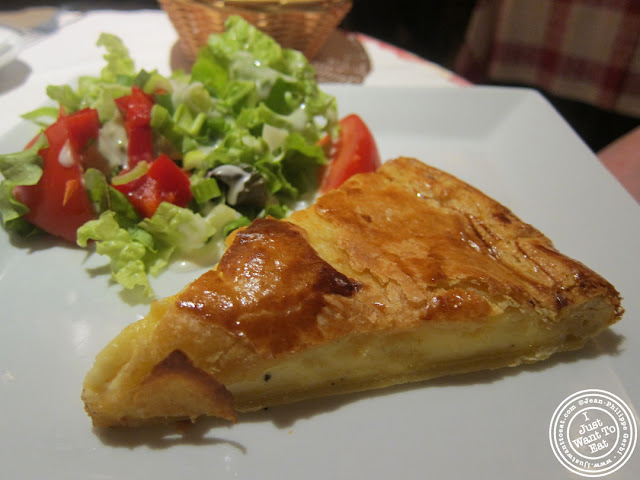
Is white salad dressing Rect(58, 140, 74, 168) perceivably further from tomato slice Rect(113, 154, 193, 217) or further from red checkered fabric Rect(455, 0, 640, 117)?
red checkered fabric Rect(455, 0, 640, 117)

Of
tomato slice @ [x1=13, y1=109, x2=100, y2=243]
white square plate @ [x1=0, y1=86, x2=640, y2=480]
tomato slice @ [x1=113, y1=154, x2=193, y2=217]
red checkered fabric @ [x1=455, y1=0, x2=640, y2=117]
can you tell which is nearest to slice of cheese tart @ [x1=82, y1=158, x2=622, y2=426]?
white square plate @ [x1=0, y1=86, x2=640, y2=480]

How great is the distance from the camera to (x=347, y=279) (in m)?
1.87

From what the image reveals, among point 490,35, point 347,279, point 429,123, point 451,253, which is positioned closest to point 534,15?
point 490,35

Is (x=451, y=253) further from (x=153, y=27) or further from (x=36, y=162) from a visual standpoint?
(x=153, y=27)

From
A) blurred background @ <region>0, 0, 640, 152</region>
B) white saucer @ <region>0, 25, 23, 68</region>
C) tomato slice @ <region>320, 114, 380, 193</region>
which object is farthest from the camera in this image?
blurred background @ <region>0, 0, 640, 152</region>

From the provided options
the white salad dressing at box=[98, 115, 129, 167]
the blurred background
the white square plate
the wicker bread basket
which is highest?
the wicker bread basket

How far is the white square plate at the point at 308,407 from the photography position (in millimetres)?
1595

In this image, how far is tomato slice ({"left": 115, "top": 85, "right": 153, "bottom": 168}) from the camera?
8.63ft

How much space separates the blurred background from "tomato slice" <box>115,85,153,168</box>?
329cm

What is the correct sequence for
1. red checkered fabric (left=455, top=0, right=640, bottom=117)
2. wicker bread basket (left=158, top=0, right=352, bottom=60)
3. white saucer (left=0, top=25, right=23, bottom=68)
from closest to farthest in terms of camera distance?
wicker bread basket (left=158, top=0, right=352, bottom=60) < white saucer (left=0, top=25, right=23, bottom=68) < red checkered fabric (left=455, top=0, right=640, bottom=117)

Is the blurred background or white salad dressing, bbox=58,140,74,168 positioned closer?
white salad dressing, bbox=58,140,74,168

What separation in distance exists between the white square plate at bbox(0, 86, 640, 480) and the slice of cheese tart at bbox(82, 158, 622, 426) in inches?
3.2

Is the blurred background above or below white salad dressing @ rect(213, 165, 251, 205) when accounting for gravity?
below

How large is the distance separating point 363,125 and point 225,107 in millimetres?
830
